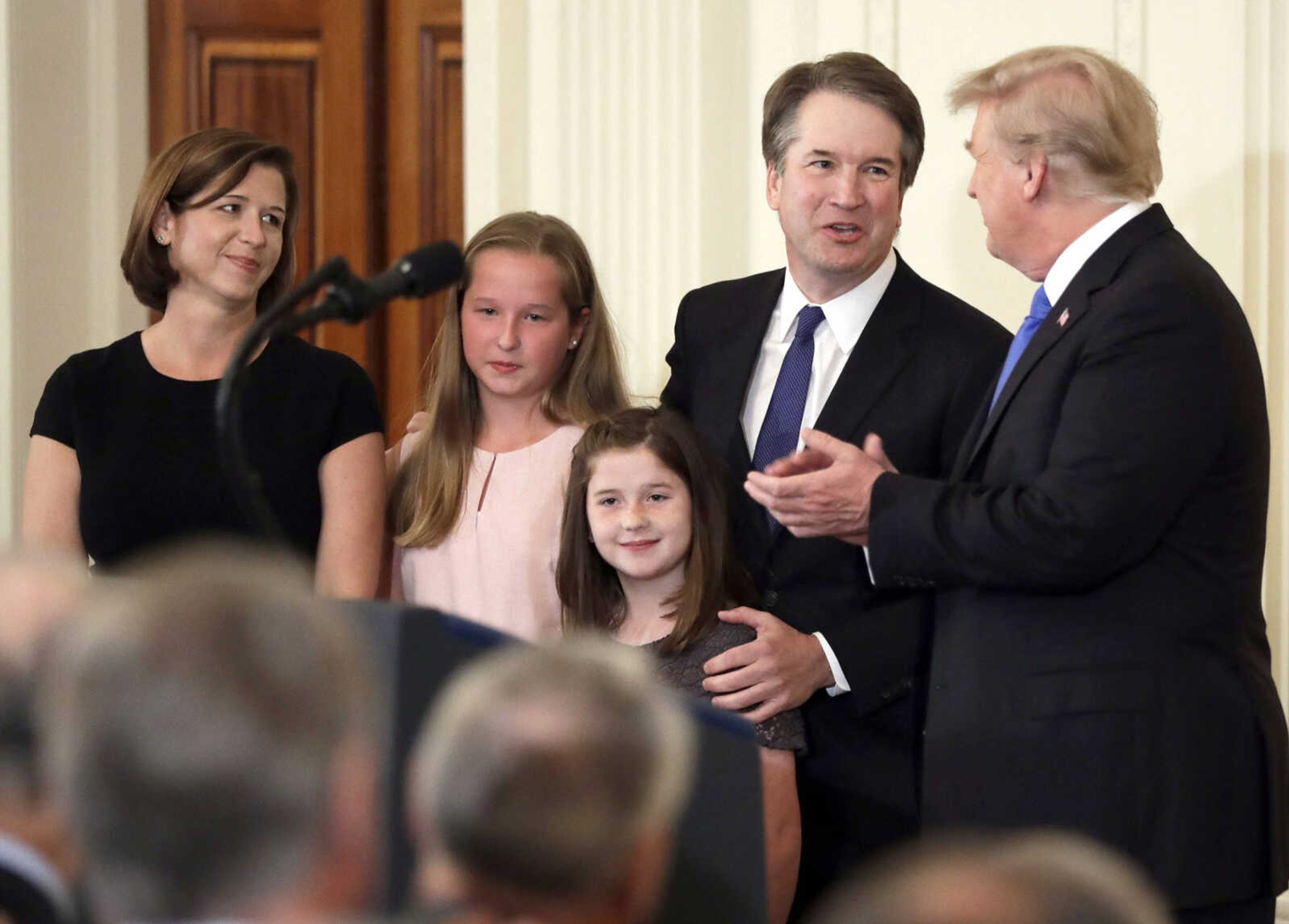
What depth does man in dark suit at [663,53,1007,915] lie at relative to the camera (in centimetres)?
242

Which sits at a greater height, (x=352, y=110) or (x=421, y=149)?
(x=352, y=110)

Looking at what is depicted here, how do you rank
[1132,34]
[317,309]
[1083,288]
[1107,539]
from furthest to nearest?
[1132,34] → [1083,288] → [1107,539] → [317,309]

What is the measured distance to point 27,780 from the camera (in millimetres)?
685

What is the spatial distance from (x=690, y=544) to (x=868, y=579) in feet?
0.91

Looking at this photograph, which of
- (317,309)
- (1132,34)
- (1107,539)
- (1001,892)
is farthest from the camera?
(1132,34)

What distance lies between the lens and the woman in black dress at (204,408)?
2631 millimetres

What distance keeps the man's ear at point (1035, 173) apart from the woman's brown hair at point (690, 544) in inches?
24.2

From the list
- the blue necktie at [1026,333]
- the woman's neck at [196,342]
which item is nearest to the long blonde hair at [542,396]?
the woman's neck at [196,342]

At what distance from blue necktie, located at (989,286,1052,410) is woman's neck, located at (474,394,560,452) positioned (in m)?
0.75

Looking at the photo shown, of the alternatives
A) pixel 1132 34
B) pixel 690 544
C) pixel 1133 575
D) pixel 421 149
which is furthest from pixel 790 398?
pixel 421 149

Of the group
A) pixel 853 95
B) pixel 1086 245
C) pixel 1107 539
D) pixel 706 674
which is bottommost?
pixel 706 674

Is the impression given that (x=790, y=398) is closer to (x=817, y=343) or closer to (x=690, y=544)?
(x=817, y=343)

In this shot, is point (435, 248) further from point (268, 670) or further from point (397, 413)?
point (397, 413)

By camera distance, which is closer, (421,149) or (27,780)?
(27,780)
